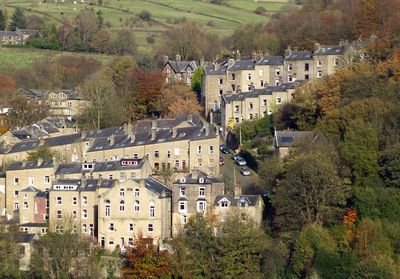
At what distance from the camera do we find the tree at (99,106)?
78312 mm

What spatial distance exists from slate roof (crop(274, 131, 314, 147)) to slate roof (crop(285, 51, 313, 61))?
18.3 metres

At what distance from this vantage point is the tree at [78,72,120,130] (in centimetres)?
7831

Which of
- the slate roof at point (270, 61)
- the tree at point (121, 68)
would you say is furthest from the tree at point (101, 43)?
the slate roof at point (270, 61)

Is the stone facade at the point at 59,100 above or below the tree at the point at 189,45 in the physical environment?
below

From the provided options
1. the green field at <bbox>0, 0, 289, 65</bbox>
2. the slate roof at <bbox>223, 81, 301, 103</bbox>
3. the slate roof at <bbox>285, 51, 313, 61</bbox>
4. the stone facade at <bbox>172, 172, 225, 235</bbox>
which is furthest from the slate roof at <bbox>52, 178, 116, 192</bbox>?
the green field at <bbox>0, 0, 289, 65</bbox>

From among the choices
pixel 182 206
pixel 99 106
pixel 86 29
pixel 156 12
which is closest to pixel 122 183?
pixel 182 206

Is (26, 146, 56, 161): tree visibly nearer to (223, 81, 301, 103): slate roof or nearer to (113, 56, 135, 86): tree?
(223, 81, 301, 103): slate roof

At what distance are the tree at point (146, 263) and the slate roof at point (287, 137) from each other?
1357cm

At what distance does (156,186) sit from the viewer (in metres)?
57.8

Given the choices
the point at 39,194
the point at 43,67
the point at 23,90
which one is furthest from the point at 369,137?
the point at 43,67

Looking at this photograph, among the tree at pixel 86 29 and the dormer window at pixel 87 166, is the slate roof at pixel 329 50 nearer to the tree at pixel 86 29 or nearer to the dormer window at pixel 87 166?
the dormer window at pixel 87 166

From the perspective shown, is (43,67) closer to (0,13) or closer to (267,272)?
(0,13)

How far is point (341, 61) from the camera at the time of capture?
3078 inches

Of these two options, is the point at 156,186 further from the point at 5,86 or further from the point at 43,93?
the point at 5,86
